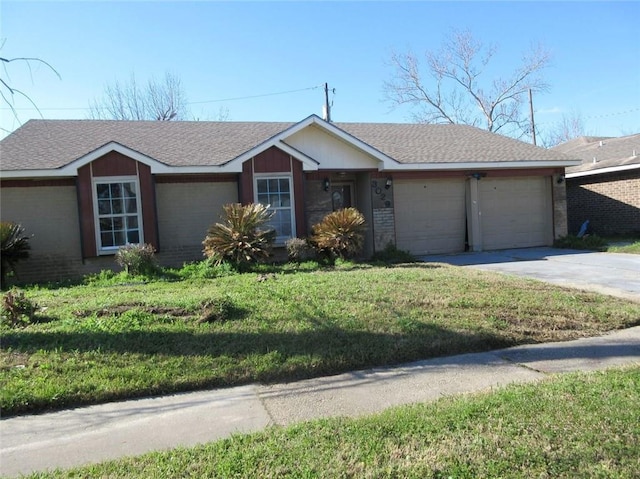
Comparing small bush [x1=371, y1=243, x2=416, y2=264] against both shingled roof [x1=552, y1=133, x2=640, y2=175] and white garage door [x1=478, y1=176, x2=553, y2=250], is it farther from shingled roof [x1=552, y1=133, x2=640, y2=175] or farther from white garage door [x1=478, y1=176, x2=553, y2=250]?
shingled roof [x1=552, y1=133, x2=640, y2=175]

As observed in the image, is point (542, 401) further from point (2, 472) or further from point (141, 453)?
point (2, 472)

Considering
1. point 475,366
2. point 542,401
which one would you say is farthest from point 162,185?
point 542,401

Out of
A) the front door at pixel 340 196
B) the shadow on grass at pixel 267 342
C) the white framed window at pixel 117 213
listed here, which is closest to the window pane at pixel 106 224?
the white framed window at pixel 117 213

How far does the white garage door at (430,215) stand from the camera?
15.5 m

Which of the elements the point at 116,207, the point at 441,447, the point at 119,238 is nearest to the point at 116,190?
the point at 116,207

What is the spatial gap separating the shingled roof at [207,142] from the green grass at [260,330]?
492 cm

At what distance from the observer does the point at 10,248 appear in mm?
10891

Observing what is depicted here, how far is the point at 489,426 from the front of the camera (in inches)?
148

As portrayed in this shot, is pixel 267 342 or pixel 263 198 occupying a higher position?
pixel 263 198

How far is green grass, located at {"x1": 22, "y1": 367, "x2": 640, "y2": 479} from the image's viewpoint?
323 cm

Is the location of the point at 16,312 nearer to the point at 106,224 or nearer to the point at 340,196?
the point at 106,224

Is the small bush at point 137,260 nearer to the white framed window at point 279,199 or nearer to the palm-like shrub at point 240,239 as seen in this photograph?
the palm-like shrub at point 240,239

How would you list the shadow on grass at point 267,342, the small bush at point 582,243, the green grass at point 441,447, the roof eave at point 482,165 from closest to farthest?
the green grass at point 441,447 → the shadow on grass at point 267,342 → the roof eave at point 482,165 → the small bush at point 582,243

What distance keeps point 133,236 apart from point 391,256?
6.35 m
